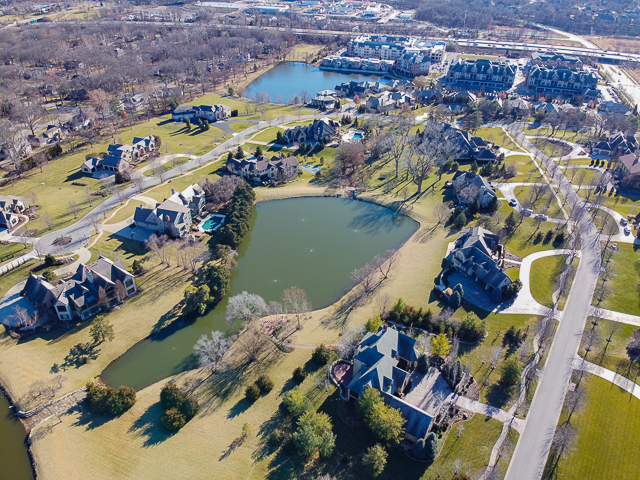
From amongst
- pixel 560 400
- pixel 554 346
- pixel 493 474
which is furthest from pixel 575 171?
pixel 493 474

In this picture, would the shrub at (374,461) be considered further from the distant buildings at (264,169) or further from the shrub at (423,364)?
the distant buildings at (264,169)

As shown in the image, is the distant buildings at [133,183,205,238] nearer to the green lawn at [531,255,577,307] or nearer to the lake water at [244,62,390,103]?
the green lawn at [531,255,577,307]

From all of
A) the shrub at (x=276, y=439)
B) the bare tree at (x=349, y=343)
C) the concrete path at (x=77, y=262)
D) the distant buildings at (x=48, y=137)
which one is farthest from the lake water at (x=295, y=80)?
the shrub at (x=276, y=439)

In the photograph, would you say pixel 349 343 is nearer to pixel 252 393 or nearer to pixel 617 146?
pixel 252 393

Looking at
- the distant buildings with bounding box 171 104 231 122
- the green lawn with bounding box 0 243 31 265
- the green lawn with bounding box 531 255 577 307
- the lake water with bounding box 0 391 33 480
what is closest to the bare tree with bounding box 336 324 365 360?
the green lawn with bounding box 531 255 577 307

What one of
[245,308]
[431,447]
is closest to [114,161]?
[245,308]
